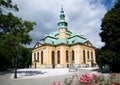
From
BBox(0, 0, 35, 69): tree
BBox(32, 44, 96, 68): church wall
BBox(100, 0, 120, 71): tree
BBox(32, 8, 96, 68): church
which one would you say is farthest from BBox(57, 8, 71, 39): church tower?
BBox(0, 0, 35, 69): tree

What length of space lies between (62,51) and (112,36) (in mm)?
42674

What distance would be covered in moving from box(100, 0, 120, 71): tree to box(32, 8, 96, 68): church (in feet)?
124

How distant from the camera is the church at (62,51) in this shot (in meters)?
70.7

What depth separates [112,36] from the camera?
98.5 ft

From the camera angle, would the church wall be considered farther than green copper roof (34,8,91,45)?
No

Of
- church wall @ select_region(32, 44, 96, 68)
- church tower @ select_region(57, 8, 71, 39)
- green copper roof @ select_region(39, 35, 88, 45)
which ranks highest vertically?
church tower @ select_region(57, 8, 71, 39)

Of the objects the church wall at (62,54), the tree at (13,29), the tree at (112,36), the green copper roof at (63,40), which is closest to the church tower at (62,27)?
the green copper roof at (63,40)

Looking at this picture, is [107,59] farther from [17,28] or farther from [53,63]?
[53,63]

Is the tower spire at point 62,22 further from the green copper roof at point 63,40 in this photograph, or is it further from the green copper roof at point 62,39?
the green copper roof at point 63,40

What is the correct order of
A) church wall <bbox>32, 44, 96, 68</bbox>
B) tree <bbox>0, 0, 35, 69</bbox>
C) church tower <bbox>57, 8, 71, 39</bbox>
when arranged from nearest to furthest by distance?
1. tree <bbox>0, 0, 35, 69</bbox>
2. church wall <bbox>32, 44, 96, 68</bbox>
3. church tower <bbox>57, 8, 71, 39</bbox>

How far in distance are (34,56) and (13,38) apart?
177ft

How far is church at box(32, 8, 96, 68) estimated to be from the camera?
232 ft

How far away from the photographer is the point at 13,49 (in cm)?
2692

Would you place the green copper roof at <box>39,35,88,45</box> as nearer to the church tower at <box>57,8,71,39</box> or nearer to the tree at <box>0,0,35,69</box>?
the church tower at <box>57,8,71,39</box>
